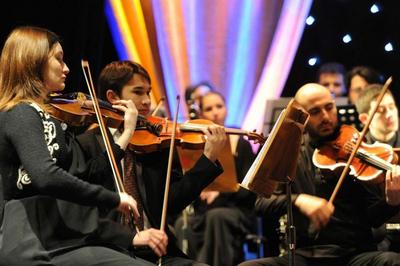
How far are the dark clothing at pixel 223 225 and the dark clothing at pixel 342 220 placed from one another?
3.30 ft

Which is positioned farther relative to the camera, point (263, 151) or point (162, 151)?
point (162, 151)

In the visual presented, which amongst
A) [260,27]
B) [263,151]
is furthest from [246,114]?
[263,151]

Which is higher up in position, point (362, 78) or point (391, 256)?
point (362, 78)

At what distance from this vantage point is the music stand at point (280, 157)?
2406 millimetres

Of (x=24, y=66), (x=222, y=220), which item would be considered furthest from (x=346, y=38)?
(x=24, y=66)

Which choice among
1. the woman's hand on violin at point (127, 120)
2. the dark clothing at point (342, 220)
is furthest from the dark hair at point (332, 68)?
the woman's hand on violin at point (127, 120)

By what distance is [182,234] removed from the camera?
4.29m

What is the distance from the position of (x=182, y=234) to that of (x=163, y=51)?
1.73m

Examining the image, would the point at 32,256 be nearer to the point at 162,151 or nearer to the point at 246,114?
the point at 162,151

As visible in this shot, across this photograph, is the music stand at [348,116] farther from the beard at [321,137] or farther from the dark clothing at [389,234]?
the beard at [321,137]

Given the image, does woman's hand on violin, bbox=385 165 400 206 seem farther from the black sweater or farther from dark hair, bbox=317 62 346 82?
dark hair, bbox=317 62 346 82

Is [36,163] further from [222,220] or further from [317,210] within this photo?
[222,220]

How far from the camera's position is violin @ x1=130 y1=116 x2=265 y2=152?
2.77m

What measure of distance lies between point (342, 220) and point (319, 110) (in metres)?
0.54
